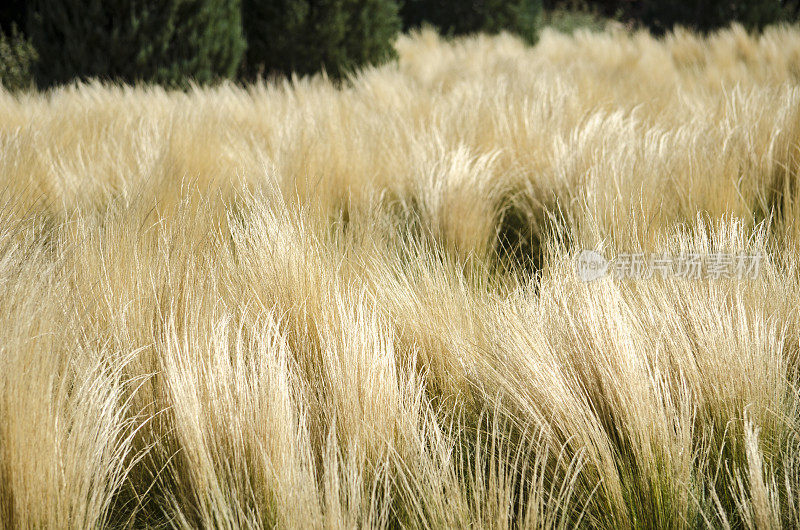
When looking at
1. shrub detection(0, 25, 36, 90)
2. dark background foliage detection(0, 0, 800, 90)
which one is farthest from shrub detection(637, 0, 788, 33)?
shrub detection(0, 25, 36, 90)

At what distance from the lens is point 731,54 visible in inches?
220

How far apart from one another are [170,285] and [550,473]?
87 cm

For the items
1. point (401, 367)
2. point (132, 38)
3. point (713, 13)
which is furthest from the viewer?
point (713, 13)

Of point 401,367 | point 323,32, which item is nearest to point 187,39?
point 323,32

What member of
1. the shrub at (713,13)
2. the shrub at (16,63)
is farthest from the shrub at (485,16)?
the shrub at (16,63)

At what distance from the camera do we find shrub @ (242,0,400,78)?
6.14 m

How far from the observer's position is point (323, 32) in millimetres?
6148

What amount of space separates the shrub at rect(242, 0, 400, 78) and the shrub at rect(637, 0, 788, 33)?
17.6ft

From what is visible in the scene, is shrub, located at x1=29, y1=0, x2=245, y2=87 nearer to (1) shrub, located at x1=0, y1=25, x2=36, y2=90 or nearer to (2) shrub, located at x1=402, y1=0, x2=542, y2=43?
(1) shrub, located at x1=0, y1=25, x2=36, y2=90

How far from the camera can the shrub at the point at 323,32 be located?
6137 millimetres

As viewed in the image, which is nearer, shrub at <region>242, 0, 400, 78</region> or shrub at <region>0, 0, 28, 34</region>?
→ shrub at <region>242, 0, 400, 78</region>

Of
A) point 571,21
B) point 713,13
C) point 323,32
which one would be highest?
point 571,21

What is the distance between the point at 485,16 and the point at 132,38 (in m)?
6.02

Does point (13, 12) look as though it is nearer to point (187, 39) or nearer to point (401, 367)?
point (187, 39)
